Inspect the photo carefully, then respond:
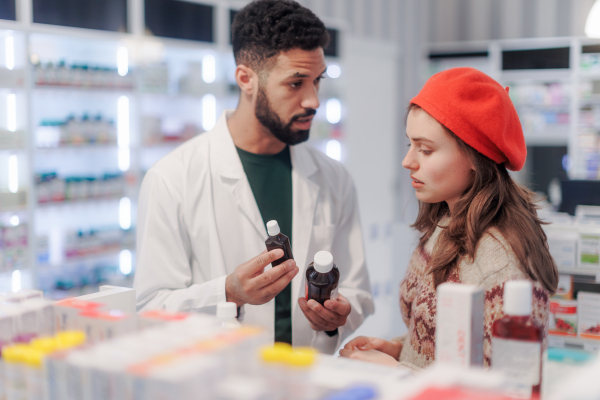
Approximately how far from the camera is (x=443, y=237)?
4.79 feet

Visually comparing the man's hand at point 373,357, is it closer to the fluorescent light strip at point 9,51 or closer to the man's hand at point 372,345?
the man's hand at point 372,345

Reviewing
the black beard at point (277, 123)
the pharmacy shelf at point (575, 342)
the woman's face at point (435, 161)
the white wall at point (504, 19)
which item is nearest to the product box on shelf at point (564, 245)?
the pharmacy shelf at point (575, 342)

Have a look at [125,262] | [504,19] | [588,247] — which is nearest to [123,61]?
[125,262]

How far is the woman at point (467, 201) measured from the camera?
132 cm

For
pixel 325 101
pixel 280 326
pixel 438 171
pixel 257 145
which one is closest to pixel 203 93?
pixel 325 101

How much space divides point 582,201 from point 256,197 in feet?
5.14

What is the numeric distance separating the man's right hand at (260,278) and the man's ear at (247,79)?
0.78 meters

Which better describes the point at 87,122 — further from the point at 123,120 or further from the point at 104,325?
the point at 104,325

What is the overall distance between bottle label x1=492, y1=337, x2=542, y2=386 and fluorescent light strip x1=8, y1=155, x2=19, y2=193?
133 inches

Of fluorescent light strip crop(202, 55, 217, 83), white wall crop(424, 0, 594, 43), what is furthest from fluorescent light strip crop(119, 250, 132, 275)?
white wall crop(424, 0, 594, 43)

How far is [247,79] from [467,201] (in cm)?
101

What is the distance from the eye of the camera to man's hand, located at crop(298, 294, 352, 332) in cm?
155

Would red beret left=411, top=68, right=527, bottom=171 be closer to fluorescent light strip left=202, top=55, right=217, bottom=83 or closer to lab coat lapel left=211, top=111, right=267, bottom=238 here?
lab coat lapel left=211, top=111, right=267, bottom=238

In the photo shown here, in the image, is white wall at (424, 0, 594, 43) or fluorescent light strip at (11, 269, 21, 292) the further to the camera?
white wall at (424, 0, 594, 43)
